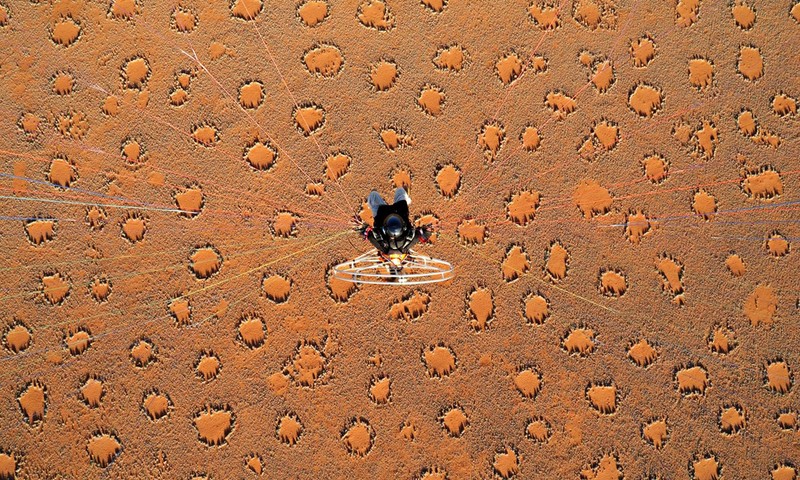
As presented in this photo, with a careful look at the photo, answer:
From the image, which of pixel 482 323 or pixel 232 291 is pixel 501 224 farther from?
pixel 232 291

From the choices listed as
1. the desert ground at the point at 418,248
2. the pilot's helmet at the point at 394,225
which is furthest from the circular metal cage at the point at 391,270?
the pilot's helmet at the point at 394,225

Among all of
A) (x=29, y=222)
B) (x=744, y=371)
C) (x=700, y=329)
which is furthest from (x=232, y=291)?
(x=744, y=371)

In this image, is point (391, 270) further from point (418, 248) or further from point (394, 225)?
point (394, 225)

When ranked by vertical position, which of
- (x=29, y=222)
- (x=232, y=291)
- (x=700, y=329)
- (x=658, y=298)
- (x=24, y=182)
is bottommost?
(x=700, y=329)

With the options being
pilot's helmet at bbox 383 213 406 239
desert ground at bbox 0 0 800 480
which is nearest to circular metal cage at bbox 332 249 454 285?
desert ground at bbox 0 0 800 480

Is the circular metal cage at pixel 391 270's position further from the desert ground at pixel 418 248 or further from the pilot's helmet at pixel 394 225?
the pilot's helmet at pixel 394 225

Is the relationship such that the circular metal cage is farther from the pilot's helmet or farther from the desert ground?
the pilot's helmet

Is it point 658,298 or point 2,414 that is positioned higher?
point 2,414
